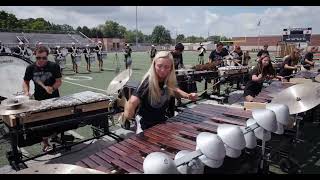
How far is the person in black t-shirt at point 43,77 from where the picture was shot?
4836 millimetres

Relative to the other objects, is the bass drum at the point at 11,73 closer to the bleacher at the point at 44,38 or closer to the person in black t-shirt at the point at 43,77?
the person in black t-shirt at the point at 43,77

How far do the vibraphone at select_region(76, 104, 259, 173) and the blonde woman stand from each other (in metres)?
0.21

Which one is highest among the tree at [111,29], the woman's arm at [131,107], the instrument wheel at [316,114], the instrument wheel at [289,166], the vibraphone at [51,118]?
the tree at [111,29]

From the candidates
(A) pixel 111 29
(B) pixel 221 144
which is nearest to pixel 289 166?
(B) pixel 221 144

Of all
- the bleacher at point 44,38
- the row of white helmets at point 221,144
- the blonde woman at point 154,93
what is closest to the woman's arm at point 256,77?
the row of white helmets at point 221,144

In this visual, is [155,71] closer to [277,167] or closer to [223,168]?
[223,168]

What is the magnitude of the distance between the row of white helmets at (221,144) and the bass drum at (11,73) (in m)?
4.83

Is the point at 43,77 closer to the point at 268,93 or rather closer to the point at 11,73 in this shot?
the point at 11,73

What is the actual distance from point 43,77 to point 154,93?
7.97 ft

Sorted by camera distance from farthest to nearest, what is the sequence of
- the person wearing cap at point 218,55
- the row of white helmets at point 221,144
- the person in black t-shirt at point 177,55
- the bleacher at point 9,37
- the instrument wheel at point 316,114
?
1. the bleacher at point 9,37
2. the person wearing cap at point 218,55
3. the person in black t-shirt at point 177,55
4. the instrument wheel at point 316,114
5. the row of white helmets at point 221,144

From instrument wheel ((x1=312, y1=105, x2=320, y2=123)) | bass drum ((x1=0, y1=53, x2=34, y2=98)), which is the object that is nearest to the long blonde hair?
bass drum ((x1=0, y1=53, x2=34, y2=98))

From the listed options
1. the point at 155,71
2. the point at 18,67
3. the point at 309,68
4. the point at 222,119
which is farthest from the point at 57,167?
the point at 309,68

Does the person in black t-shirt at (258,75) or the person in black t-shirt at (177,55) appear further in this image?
the person in black t-shirt at (177,55)

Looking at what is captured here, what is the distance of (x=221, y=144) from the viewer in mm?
2330
